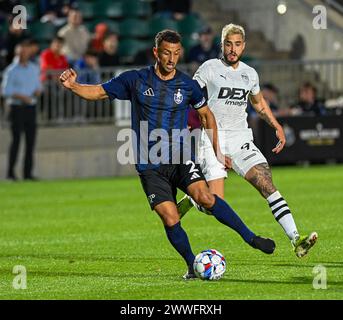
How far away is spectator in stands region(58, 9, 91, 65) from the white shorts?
42.3 ft

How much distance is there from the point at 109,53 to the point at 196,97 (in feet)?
46.9

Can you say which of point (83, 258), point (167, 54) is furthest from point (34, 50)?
point (167, 54)

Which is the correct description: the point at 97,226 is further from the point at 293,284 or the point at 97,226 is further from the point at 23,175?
the point at 23,175

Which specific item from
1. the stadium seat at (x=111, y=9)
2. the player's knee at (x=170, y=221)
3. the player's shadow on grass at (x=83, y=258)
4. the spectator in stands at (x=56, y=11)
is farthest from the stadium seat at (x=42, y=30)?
the player's knee at (x=170, y=221)

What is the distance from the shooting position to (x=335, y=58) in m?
28.0

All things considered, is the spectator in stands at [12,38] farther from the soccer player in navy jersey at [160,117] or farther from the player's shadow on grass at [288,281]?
the player's shadow on grass at [288,281]

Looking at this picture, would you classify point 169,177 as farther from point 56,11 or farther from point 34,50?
point 56,11

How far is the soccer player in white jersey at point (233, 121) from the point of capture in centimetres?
1212

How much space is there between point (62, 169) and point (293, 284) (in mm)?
14879

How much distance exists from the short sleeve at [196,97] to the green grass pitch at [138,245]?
1.53m

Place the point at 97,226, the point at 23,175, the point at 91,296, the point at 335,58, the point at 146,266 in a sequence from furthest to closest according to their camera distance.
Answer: the point at 335,58 < the point at 23,175 < the point at 97,226 < the point at 146,266 < the point at 91,296
